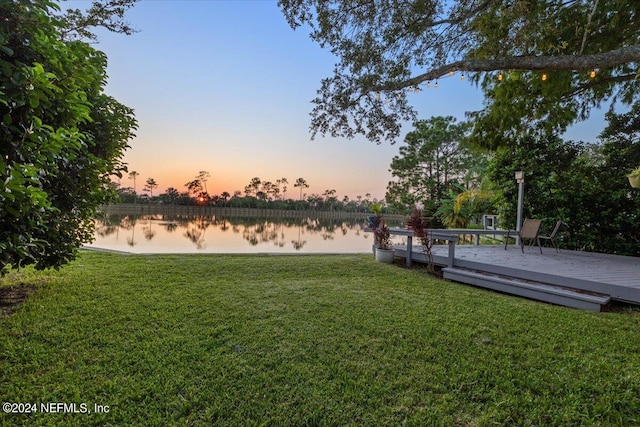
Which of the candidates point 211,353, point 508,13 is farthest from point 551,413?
point 508,13

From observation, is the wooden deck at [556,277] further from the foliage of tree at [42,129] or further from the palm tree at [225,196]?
the palm tree at [225,196]

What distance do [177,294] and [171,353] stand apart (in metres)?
1.52

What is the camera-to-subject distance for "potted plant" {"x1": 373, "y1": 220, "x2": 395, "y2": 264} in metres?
6.25

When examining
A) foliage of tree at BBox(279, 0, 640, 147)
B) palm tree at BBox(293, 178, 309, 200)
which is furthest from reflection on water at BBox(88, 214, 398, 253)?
palm tree at BBox(293, 178, 309, 200)

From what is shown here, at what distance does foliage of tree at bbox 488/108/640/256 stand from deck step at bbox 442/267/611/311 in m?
3.99

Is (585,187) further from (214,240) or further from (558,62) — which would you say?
(214,240)

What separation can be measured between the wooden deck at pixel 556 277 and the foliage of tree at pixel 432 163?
14.4 meters

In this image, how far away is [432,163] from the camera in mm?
20312

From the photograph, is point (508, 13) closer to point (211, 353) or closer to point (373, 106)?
point (373, 106)

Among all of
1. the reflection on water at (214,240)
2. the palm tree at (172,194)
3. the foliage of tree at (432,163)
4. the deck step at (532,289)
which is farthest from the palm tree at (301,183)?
the deck step at (532,289)

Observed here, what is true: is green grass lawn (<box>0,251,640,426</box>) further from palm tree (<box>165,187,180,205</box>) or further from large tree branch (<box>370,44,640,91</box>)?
palm tree (<box>165,187,180,205</box>)

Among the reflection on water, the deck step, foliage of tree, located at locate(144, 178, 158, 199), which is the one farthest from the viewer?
foliage of tree, located at locate(144, 178, 158, 199)

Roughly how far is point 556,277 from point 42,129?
5.45m

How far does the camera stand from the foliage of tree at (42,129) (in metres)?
1.67
